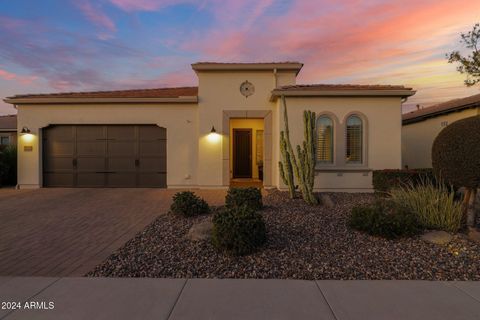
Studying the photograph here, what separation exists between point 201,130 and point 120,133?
3.61 m

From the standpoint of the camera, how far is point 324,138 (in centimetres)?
1097

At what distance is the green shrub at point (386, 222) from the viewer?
16.7ft

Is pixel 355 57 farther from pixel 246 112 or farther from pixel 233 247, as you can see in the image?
pixel 233 247

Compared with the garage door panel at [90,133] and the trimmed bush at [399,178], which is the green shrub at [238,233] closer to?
the trimmed bush at [399,178]

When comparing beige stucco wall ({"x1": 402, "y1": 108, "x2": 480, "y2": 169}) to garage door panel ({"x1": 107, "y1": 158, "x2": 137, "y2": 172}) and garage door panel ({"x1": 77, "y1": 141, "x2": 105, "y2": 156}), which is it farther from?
garage door panel ({"x1": 77, "y1": 141, "x2": 105, "y2": 156})

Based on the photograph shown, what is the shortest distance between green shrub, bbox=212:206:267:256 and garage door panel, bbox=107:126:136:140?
8905 mm

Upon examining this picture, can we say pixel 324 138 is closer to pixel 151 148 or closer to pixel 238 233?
pixel 151 148

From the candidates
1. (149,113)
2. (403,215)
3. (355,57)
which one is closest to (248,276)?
(403,215)

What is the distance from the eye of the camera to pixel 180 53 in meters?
14.2

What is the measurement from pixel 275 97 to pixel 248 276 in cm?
817

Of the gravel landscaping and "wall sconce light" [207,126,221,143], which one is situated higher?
"wall sconce light" [207,126,221,143]

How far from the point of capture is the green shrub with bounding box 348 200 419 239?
510cm

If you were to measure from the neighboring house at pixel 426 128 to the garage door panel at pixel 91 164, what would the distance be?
599 inches

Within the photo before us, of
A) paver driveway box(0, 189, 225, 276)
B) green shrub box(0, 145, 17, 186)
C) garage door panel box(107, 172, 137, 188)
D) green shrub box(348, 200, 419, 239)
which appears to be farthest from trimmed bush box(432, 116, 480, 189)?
green shrub box(0, 145, 17, 186)
